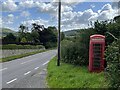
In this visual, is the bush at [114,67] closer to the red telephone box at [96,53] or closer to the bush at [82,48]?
the red telephone box at [96,53]

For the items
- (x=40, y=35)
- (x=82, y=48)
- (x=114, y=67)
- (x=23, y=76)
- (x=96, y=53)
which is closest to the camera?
(x=114, y=67)

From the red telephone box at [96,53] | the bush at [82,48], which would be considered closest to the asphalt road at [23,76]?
the bush at [82,48]

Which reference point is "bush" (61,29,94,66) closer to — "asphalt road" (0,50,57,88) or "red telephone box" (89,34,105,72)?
"asphalt road" (0,50,57,88)

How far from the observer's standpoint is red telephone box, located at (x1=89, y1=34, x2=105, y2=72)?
16.5 m

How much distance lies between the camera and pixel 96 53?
16.7 metres

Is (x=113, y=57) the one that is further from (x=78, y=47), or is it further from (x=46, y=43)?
(x=46, y=43)

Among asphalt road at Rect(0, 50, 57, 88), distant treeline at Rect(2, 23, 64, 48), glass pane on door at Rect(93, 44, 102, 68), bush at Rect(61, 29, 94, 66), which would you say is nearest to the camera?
asphalt road at Rect(0, 50, 57, 88)

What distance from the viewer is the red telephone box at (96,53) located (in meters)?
16.5

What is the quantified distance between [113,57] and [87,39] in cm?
937

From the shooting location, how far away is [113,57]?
10.3 meters

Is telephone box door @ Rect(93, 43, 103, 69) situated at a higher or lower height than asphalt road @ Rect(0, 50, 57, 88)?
higher

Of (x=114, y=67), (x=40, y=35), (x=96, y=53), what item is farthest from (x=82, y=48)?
(x=40, y=35)

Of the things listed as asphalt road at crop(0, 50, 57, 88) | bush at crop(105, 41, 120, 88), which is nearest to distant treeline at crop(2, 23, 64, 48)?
asphalt road at crop(0, 50, 57, 88)

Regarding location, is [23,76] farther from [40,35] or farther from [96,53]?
[40,35]
